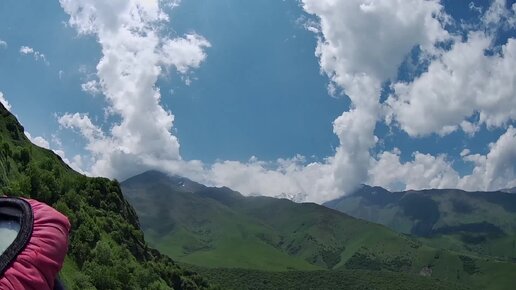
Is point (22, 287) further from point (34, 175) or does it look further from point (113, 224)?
point (113, 224)

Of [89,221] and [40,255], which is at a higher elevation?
[89,221]

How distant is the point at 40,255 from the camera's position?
137 inches

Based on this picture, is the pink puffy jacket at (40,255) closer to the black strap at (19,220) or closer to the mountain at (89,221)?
the black strap at (19,220)

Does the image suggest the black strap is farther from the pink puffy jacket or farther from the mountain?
the mountain

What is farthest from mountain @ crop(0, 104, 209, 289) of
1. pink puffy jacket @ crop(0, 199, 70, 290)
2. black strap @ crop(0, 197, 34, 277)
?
pink puffy jacket @ crop(0, 199, 70, 290)

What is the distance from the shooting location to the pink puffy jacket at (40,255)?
3.33 meters

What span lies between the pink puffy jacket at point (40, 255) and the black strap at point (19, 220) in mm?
23

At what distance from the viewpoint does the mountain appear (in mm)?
56906

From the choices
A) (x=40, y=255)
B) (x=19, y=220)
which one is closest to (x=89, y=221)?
(x=19, y=220)

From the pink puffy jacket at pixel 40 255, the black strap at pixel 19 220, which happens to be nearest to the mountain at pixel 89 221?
the black strap at pixel 19 220

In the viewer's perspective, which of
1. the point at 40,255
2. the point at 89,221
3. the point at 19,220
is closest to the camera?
the point at 40,255

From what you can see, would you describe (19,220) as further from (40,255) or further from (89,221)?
(89,221)

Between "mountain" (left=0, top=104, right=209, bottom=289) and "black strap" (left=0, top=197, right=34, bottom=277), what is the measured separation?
115 feet

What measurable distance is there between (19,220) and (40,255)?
0.37 metres
